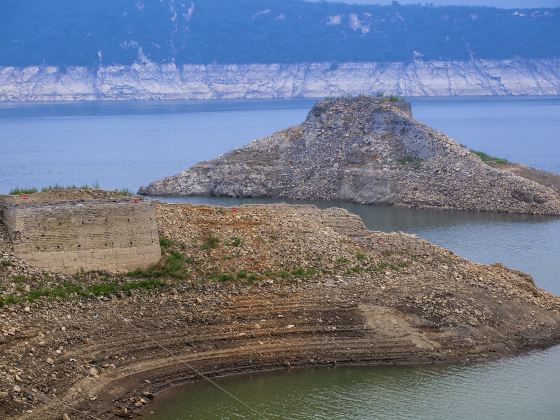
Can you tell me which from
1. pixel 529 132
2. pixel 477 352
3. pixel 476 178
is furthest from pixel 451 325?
pixel 529 132

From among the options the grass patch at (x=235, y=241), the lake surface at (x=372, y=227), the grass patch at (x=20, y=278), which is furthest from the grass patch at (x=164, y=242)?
the lake surface at (x=372, y=227)

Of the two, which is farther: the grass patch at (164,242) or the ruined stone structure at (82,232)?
the grass patch at (164,242)

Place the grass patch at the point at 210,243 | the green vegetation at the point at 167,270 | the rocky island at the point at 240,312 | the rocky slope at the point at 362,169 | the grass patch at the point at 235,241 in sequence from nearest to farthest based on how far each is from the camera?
the rocky island at the point at 240,312
the green vegetation at the point at 167,270
the grass patch at the point at 210,243
the grass patch at the point at 235,241
the rocky slope at the point at 362,169

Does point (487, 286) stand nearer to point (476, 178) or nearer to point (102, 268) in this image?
point (102, 268)

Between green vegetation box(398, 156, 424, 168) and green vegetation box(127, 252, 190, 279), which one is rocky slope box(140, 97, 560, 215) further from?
green vegetation box(127, 252, 190, 279)

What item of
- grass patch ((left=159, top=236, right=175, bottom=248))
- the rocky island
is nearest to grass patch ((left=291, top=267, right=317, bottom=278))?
the rocky island

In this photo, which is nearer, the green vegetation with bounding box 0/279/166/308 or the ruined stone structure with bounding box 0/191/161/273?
the green vegetation with bounding box 0/279/166/308

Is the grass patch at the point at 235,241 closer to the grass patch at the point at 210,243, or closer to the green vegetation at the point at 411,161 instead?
A: the grass patch at the point at 210,243
